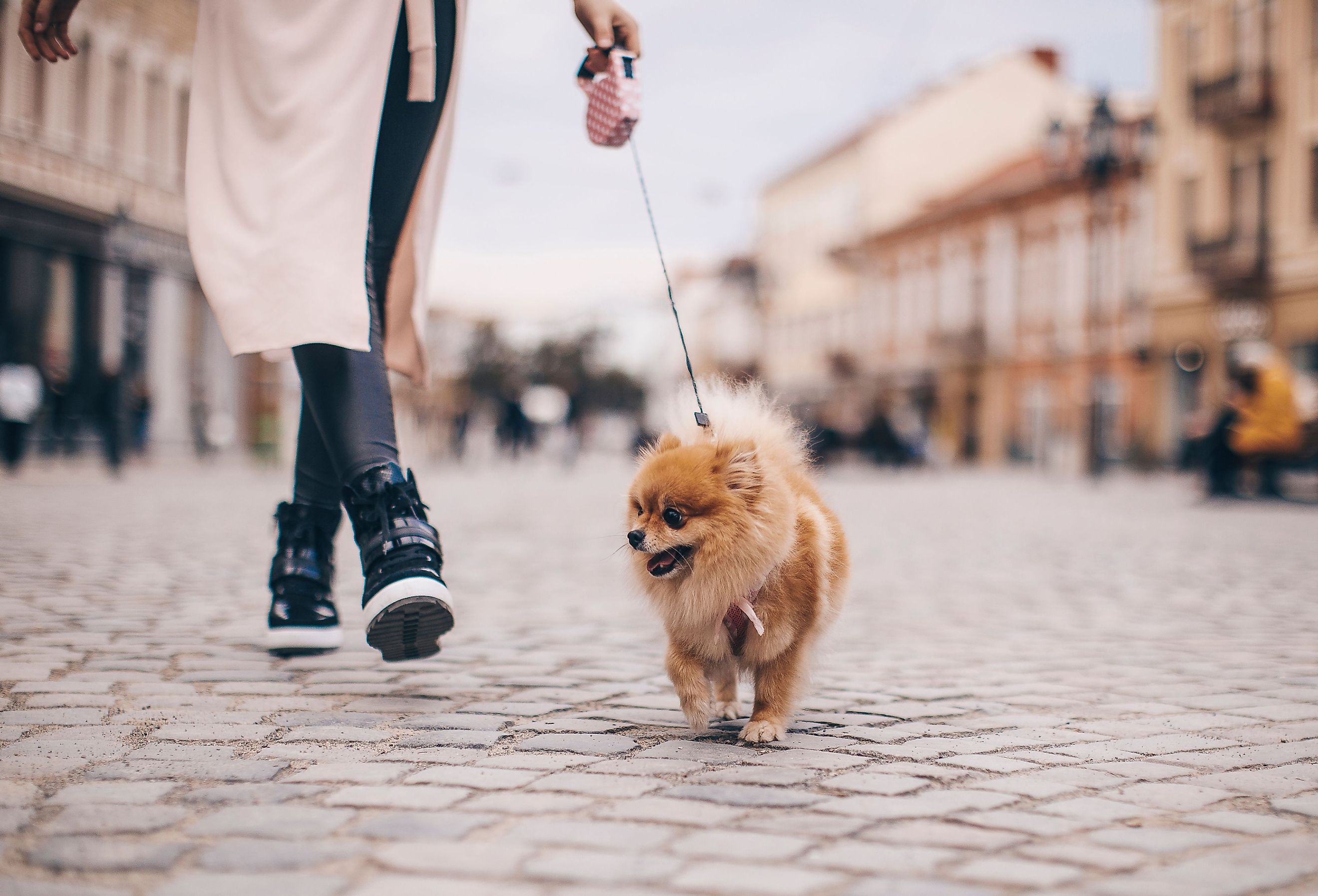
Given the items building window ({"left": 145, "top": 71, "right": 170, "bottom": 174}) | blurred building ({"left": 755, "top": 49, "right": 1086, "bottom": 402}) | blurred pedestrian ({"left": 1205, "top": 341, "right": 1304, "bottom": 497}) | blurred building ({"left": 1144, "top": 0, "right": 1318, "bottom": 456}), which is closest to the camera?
blurred pedestrian ({"left": 1205, "top": 341, "right": 1304, "bottom": 497})

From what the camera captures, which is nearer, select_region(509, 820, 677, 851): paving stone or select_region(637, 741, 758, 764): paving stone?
select_region(509, 820, 677, 851): paving stone

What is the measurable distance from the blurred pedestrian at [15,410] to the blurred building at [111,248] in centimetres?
117

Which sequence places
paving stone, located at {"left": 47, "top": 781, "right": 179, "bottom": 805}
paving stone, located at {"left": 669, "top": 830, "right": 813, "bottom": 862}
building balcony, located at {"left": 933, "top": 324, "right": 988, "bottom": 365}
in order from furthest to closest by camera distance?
building balcony, located at {"left": 933, "top": 324, "right": 988, "bottom": 365}
paving stone, located at {"left": 47, "top": 781, "right": 179, "bottom": 805}
paving stone, located at {"left": 669, "top": 830, "right": 813, "bottom": 862}

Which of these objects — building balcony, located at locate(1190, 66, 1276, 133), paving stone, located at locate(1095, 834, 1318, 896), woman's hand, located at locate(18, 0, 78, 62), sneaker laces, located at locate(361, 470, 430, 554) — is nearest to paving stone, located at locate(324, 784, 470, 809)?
sneaker laces, located at locate(361, 470, 430, 554)

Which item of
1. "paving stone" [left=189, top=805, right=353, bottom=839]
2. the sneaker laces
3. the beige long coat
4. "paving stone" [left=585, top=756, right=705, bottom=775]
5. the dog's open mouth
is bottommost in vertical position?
"paving stone" [left=585, top=756, right=705, bottom=775]

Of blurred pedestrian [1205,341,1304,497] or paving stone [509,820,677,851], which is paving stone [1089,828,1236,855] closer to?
paving stone [509,820,677,851]

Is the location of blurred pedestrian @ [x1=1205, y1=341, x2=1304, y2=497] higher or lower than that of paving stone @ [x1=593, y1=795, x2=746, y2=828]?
higher

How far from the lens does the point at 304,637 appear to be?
3.82 m

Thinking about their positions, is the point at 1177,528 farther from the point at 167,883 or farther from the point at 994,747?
the point at 167,883

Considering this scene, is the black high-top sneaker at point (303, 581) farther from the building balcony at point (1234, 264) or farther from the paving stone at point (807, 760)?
the building balcony at point (1234, 264)

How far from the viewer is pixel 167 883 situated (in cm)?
196

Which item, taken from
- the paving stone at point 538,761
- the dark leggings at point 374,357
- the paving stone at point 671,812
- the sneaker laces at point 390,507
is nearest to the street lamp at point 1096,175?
the dark leggings at point 374,357

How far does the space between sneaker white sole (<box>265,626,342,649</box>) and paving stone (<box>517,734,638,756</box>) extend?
3.53 feet

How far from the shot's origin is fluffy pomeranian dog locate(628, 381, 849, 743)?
2957 millimetres
